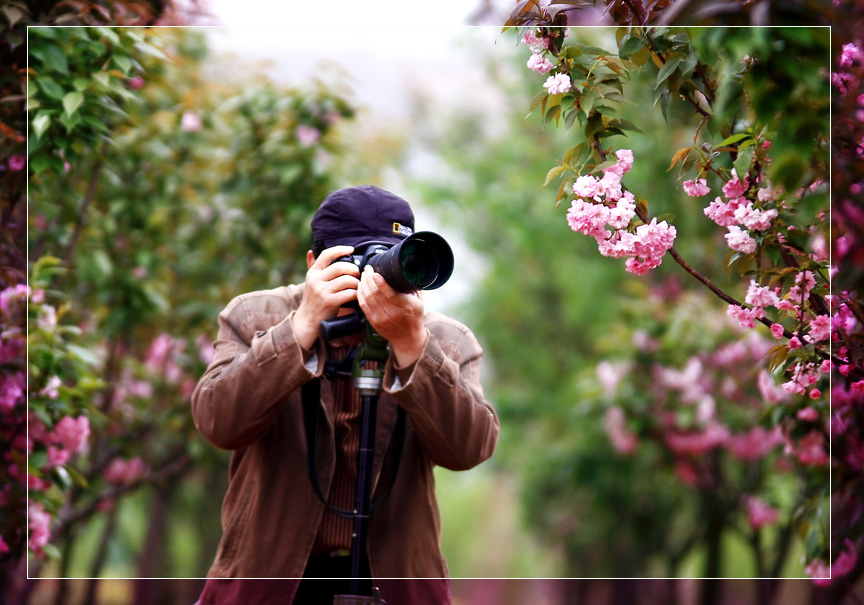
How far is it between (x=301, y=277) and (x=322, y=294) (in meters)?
2.44

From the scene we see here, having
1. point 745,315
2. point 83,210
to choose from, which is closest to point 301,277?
point 83,210

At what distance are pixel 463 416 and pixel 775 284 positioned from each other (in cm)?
58

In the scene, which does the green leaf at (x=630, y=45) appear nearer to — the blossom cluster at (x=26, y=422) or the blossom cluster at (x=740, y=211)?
the blossom cluster at (x=740, y=211)

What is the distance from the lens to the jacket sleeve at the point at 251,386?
1497 mm

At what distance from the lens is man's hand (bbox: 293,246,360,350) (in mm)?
1520

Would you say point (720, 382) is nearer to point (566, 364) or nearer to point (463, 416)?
point (566, 364)

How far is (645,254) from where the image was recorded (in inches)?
60.1

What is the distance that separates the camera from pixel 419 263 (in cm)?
144

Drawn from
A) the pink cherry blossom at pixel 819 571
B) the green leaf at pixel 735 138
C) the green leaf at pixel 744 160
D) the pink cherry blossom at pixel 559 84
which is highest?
the pink cherry blossom at pixel 559 84

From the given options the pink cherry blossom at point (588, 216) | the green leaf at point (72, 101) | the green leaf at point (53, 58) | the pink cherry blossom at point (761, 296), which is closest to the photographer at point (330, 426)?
the pink cherry blossom at point (588, 216)

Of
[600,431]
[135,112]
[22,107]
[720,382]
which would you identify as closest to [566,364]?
[600,431]

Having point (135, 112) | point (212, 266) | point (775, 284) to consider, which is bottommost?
point (775, 284)

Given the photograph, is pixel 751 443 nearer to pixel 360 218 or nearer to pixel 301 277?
pixel 301 277

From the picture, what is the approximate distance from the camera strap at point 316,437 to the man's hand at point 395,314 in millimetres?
183
